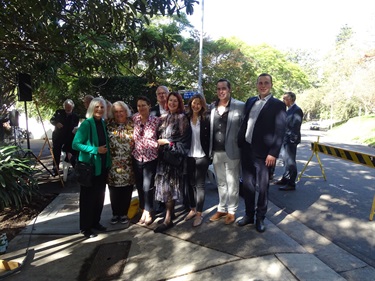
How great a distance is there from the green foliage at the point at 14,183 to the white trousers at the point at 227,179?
3336mm

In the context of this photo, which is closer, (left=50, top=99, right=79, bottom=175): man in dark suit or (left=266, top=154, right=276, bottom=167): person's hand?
(left=266, top=154, right=276, bottom=167): person's hand

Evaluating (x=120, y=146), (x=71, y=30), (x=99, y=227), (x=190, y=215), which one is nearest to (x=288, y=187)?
(x=190, y=215)

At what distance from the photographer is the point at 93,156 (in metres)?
3.77

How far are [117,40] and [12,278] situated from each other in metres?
3.37

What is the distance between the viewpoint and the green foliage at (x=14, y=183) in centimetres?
470

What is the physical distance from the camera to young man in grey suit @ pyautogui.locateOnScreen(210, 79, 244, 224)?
155 inches

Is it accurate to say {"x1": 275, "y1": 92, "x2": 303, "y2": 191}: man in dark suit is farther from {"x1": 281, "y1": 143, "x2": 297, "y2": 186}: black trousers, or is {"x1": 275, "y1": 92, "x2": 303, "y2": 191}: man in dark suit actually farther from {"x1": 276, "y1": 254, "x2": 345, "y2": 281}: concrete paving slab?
{"x1": 276, "y1": 254, "x2": 345, "y2": 281}: concrete paving slab

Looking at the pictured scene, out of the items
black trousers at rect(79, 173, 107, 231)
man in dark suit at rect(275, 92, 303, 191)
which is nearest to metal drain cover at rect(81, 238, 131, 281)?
black trousers at rect(79, 173, 107, 231)

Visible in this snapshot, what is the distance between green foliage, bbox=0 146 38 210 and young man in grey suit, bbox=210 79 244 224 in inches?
131

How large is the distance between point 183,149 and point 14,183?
3.02m

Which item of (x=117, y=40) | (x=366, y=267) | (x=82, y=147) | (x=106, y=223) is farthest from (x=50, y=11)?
(x=366, y=267)

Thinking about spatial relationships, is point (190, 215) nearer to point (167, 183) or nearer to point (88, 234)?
point (167, 183)

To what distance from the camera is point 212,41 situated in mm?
18906

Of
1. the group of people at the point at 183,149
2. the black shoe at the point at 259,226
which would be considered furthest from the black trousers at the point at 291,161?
the black shoe at the point at 259,226
